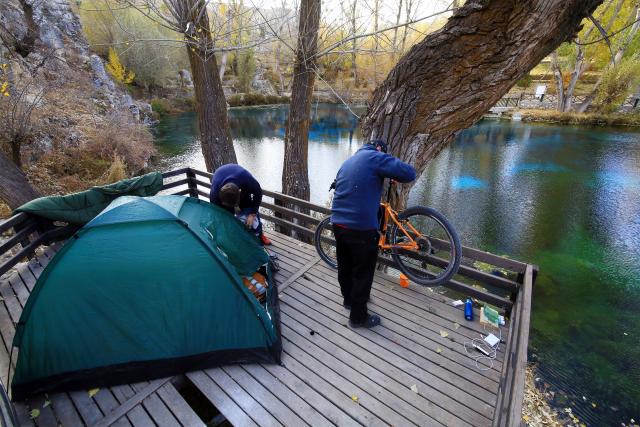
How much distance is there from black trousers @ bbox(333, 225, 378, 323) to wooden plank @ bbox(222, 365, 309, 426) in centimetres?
103

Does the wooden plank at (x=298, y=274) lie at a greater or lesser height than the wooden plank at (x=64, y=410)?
greater

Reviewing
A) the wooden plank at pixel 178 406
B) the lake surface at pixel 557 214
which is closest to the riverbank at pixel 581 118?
the lake surface at pixel 557 214

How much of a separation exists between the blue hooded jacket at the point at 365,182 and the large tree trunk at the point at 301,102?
308 cm

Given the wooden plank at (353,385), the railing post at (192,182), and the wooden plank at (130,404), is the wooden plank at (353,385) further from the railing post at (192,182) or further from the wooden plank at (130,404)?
the railing post at (192,182)

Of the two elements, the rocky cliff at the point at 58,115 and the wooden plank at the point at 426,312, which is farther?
the rocky cliff at the point at 58,115

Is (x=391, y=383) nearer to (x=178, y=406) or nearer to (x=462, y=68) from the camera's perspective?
(x=178, y=406)

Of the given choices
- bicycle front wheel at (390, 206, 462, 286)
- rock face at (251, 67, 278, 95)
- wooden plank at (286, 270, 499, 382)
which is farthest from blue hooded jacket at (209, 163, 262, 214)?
rock face at (251, 67, 278, 95)

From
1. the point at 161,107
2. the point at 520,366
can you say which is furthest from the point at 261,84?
the point at 520,366

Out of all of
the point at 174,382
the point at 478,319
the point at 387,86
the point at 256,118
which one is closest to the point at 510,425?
the point at 478,319

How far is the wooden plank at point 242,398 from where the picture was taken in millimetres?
2359

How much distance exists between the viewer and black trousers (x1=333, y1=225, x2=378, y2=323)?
2830 mm

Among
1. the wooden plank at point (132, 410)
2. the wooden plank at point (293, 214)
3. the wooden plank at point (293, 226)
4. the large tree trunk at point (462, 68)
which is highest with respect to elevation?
the large tree trunk at point (462, 68)

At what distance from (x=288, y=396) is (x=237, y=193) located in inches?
79.5

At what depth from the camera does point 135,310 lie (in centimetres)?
256
